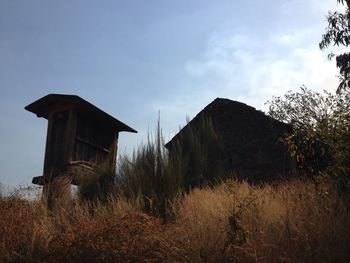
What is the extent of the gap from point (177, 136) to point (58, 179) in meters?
5.55

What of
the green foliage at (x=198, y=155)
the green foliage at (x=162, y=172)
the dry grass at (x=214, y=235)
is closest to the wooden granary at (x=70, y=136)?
the green foliage at (x=162, y=172)

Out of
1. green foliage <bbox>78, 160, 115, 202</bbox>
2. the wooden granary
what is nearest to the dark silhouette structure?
the wooden granary

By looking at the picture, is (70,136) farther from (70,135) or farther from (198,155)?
(198,155)

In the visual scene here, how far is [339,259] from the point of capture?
6465 millimetres

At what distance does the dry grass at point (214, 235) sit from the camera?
22.6 feet

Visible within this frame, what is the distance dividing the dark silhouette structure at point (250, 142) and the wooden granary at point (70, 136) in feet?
15.1

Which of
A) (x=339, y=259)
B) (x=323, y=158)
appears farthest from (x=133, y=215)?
(x=323, y=158)

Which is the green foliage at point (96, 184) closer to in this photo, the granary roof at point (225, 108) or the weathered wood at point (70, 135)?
the weathered wood at point (70, 135)

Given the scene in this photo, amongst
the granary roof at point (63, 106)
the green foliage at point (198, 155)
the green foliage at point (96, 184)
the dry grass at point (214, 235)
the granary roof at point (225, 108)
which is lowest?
the dry grass at point (214, 235)

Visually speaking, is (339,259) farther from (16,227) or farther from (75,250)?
(16,227)

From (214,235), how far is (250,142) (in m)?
14.2

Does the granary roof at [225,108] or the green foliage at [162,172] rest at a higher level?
the granary roof at [225,108]

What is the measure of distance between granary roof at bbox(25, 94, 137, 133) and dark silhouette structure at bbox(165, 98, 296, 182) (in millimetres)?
4468

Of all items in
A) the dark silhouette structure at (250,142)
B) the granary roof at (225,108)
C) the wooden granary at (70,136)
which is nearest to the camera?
the wooden granary at (70,136)
